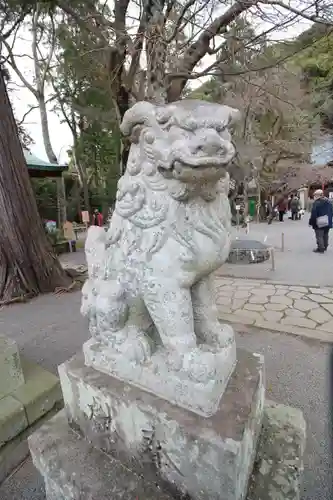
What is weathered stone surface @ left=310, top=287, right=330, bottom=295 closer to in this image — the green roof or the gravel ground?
the gravel ground

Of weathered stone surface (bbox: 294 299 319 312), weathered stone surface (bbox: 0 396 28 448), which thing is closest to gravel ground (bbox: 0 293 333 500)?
weathered stone surface (bbox: 0 396 28 448)

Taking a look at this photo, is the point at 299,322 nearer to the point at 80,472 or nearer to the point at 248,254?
the point at 80,472

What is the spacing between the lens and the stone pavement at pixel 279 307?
2.92 meters

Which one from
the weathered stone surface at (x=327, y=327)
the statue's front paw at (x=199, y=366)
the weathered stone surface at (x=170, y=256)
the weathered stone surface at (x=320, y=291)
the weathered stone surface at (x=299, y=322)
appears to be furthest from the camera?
the weathered stone surface at (x=320, y=291)

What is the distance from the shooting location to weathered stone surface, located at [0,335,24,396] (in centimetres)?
180

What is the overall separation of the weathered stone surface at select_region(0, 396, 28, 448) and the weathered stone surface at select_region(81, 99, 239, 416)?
0.88 m

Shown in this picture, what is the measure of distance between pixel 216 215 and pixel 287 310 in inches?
106

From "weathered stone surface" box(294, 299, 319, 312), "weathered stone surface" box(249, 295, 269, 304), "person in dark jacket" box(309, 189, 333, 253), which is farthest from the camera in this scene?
"person in dark jacket" box(309, 189, 333, 253)

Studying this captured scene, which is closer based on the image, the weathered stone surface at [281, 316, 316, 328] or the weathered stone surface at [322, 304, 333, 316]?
the weathered stone surface at [281, 316, 316, 328]

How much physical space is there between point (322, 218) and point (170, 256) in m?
6.06

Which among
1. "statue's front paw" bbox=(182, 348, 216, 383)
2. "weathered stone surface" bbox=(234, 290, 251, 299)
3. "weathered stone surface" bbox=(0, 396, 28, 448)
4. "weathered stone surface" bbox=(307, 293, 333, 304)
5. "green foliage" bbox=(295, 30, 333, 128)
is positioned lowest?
"weathered stone surface" bbox=(307, 293, 333, 304)

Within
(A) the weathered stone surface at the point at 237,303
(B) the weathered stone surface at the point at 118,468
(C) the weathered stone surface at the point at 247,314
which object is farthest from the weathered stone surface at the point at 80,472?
(A) the weathered stone surface at the point at 237,303

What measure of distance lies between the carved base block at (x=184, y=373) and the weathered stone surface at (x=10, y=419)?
2.69 feet

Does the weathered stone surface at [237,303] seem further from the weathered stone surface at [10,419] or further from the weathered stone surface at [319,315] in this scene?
the weathered stone surface at [10,419]
